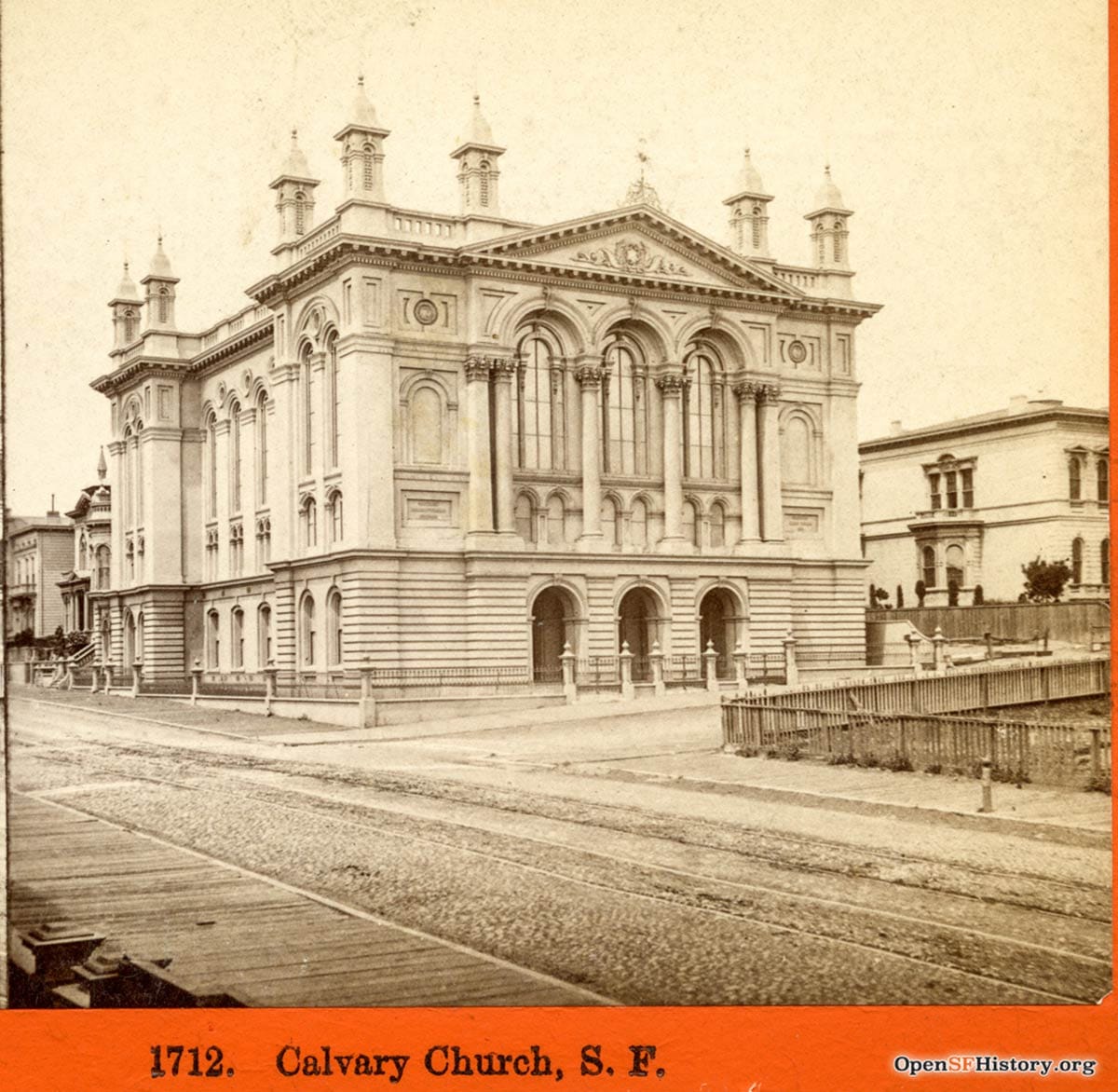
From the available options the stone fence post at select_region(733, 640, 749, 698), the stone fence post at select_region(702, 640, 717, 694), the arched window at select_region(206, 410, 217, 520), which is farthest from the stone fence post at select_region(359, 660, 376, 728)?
the arched window at select_region(206, 410, 217, 520)

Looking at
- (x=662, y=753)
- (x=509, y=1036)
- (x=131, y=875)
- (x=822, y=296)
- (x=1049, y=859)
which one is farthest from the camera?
(x=822, y=296)

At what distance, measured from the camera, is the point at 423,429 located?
37750 mm

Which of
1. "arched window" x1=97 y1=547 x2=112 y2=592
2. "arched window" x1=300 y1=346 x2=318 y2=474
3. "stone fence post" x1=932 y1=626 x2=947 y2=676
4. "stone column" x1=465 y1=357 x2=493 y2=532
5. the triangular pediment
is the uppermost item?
the triangular pediment

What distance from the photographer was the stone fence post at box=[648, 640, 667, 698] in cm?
3706

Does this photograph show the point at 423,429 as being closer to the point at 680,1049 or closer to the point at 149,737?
the point at 149,737

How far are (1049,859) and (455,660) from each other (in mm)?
22004

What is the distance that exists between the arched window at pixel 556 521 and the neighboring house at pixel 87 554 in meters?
11.0

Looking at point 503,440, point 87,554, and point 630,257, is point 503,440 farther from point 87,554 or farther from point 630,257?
point 87,554

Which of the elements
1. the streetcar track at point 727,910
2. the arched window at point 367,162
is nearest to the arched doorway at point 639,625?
the arched window at point 367,162

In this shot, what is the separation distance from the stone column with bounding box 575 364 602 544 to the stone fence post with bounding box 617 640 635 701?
3.01 m

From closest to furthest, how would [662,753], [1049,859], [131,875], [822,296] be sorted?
[131,875] < [1049,859] < [662,753] < [822,296]

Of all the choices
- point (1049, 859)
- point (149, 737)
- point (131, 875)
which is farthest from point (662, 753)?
point (131, 875)

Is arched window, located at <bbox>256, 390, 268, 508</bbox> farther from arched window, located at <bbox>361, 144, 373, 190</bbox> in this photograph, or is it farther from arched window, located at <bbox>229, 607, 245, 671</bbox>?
arched window, located at <bbox>361, 144, 373, 190</bbox>

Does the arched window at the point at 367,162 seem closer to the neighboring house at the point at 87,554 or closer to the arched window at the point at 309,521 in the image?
the neighboring house at the point at 87,554
